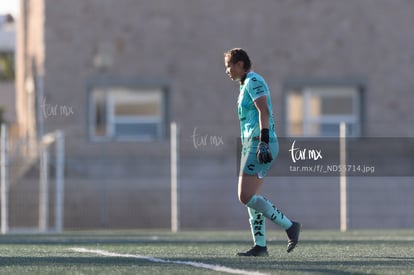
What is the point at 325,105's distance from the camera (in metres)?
28.9

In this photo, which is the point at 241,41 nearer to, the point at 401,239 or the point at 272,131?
the point at 401,239

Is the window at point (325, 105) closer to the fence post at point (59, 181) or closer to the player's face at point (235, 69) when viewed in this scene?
the fence post at point (59, 181)

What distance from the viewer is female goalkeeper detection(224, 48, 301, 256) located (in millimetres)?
10398

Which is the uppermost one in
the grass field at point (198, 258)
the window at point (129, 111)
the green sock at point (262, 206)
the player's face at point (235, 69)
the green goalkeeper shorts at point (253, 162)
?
the window at point (129, 111)

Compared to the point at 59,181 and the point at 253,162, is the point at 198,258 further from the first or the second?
the point at 59,181

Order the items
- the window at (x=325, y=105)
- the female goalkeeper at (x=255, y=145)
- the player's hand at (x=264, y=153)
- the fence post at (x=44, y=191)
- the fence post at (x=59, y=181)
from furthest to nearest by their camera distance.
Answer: the window at (x=325, y=105) < the fence post at (x=44, y=191) < the fence post at (x=59, y=181) < the female goalkeeper at (x=255, y=145) < the player's hand at (x=264, y=153)

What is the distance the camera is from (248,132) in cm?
1066

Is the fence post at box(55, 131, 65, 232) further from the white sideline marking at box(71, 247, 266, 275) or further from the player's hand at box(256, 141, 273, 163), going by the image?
the player's hand at box(256, 141, 273, 163)

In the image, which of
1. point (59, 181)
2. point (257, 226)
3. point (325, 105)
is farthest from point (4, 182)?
point (257, 226)

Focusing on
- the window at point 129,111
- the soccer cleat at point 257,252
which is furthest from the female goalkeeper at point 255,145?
the window at point 129,111

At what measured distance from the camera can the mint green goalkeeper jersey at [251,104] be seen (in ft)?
34.4

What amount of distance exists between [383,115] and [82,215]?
792 cm

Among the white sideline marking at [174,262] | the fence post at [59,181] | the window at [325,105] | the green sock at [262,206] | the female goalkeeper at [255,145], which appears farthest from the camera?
the window at [325,105]

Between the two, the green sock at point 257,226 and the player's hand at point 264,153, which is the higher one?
the player's hand at point 264,153
